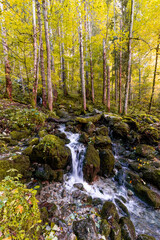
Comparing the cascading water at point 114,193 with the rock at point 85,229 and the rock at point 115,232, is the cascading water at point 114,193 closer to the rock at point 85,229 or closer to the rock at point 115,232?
the rock at point 115,232

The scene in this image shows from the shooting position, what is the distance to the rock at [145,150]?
6.51m

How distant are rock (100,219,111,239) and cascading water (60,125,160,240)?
1.26 metres

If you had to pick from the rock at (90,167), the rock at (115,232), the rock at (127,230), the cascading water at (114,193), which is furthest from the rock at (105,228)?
the rock at (90,167)

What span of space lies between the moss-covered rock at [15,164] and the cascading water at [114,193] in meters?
1.93

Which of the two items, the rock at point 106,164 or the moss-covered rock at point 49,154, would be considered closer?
the moss-covered rock at point 49,154

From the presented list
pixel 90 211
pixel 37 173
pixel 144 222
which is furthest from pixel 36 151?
pixel 144 222

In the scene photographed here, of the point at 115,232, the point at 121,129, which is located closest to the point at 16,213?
the point at 115,232

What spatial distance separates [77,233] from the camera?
2.86 m

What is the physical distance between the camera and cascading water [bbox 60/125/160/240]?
3.80m

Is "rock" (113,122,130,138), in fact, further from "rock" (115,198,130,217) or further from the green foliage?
the green foliage

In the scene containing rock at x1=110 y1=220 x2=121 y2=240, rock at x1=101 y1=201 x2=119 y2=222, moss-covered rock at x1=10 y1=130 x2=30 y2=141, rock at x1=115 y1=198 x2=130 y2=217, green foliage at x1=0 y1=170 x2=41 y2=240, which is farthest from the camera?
moss-covered rock at x1=10 y1=130 x2=30 y2=141

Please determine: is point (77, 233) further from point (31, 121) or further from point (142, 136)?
point (142, 136)

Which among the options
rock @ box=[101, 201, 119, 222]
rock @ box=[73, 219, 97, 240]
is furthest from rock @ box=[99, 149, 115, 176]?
rock @ box=[73, 219, 97, 240]

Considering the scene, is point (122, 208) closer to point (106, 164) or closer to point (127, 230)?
point (127, 230)
